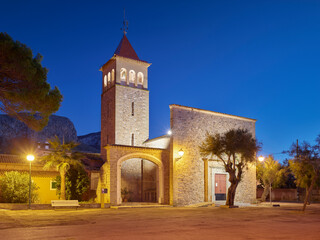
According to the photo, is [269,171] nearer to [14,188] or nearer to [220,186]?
[220,186]

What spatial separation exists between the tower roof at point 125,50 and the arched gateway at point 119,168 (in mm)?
11089

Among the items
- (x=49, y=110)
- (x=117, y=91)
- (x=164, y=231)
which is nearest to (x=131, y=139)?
(x=117, y=91)

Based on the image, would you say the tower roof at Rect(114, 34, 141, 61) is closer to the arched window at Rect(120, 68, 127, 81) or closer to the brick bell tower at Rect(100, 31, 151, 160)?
the brick bell tower at Rect(100, 31, 151, 160)

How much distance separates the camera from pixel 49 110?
14.6m

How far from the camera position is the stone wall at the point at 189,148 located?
23984mm

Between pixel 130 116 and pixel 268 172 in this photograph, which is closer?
pixel 130 116

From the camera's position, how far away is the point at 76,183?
76.8 ft

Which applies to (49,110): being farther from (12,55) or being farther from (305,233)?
(305,233)

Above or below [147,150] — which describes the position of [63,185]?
below

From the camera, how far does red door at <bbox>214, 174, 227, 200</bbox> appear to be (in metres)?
26.3

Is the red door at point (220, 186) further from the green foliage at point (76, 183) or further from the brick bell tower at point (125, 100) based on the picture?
the green foliage at point (76, 183)

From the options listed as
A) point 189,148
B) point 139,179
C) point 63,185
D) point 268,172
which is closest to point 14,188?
point 63,185

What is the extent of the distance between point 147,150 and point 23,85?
11489 mm

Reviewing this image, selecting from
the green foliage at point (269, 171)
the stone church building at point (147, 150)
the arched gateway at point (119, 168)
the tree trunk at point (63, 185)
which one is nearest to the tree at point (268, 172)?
the green foliage at point (269, 171)
